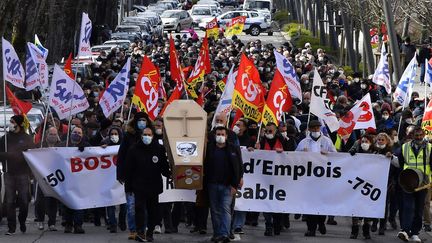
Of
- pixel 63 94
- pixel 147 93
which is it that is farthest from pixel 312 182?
pixel 63 94

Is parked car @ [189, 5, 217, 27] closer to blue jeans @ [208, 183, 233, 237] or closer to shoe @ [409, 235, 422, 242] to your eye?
shoe @ [409, 235, 422, 242]

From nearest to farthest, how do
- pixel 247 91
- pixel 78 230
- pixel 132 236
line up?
pixel 132 236, pixel 78 230, pixel 247 91

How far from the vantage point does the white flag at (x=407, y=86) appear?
22.5m

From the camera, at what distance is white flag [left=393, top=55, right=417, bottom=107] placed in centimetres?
2255

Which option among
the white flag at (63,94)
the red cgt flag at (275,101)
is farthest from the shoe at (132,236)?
the white flag at (63,94)

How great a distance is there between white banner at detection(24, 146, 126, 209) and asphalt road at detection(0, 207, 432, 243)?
16.3 inches

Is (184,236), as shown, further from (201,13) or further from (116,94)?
(201,13)

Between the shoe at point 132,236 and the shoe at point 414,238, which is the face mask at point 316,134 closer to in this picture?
the shoe at point 414,238

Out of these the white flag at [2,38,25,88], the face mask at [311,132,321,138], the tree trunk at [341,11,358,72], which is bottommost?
the tree trunk at [341,11,358,72]

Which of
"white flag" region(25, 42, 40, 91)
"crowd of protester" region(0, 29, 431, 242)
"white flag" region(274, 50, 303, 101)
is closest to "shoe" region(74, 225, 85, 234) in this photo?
"crowd of protester" region(0, 29, 431, 242)

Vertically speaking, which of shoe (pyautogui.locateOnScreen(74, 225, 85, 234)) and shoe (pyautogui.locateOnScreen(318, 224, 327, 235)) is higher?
shoe (pyautogui.locateOnScreen(74, 225, 85, 234))

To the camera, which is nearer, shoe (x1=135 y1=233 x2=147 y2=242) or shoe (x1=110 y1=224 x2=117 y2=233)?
shoe (x1=135 y1=233 x2=147 y2=242)

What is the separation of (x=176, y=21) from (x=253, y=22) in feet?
14.6

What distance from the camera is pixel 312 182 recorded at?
17.2 meters
